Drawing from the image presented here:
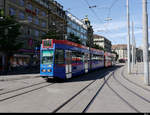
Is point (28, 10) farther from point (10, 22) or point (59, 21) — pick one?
point (59, 21)

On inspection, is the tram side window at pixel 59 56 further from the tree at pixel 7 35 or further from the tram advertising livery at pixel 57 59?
the tree at pixel 7 35

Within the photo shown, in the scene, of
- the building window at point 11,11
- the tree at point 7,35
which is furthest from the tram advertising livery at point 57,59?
the building window at point 11,11

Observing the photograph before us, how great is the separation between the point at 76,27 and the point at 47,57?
5098 cm

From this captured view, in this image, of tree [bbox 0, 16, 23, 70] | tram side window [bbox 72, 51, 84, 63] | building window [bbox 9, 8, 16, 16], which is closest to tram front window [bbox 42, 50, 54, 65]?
tram side window [bbox 72, 51, 84, 63]

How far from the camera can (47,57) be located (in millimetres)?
11852

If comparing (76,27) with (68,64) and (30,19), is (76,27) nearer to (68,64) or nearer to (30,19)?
(30,19)

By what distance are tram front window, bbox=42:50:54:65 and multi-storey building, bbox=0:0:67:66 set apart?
1584 cm

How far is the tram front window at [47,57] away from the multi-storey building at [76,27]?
36.9 m

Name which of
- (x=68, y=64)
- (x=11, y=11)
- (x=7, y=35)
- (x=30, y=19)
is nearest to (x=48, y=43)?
(x=68, y=64)

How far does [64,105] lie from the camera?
19.9 ft

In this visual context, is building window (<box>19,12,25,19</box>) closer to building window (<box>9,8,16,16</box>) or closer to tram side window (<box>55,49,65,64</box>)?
building window (<box>9,8,16,16</box>)

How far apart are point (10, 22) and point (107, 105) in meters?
21.5

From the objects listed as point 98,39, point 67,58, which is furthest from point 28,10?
point 98,39

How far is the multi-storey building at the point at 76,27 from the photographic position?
181ft
